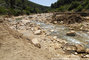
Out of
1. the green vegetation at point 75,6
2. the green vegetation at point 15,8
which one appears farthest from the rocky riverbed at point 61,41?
the green vegetation at point 15,8

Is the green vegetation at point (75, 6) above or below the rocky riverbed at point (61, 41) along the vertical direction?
above

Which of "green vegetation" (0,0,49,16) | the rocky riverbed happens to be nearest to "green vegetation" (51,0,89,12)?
"green vegetation" (0,0,49,16)

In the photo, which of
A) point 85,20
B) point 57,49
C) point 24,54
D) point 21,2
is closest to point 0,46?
point 24,54

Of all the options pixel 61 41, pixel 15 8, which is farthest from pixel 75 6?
pixel 61 41

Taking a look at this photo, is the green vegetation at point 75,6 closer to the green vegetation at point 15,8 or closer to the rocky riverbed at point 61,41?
the green vegetation at point 15,8

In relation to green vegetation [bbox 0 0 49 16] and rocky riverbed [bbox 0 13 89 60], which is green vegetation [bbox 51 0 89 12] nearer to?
green vegetation [bbox 0 0 49 16]

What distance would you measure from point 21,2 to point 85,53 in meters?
55.2

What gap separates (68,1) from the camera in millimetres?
53969

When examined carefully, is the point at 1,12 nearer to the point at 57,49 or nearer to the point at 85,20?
the point at 85,20

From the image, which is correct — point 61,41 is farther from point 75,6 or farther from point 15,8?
point 15,8

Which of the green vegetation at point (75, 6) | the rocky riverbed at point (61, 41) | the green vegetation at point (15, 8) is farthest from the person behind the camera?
the green vegetation at point (15, 8)

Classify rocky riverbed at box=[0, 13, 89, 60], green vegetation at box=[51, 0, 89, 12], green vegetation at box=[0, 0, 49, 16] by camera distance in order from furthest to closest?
green vegetation at box=[0, 0, 49, 16], green vegetation at box=[51, 0, 89, 12], rocky riverbed at box=[0, 13, 89, 60]

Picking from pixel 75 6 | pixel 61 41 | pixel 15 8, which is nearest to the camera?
pixel 61 41

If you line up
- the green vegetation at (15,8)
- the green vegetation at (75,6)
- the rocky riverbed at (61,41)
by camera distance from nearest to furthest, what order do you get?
the rocky riverbed at (61,41) < the green vegetation at (75,6) < the green vegetation at (15,8)
